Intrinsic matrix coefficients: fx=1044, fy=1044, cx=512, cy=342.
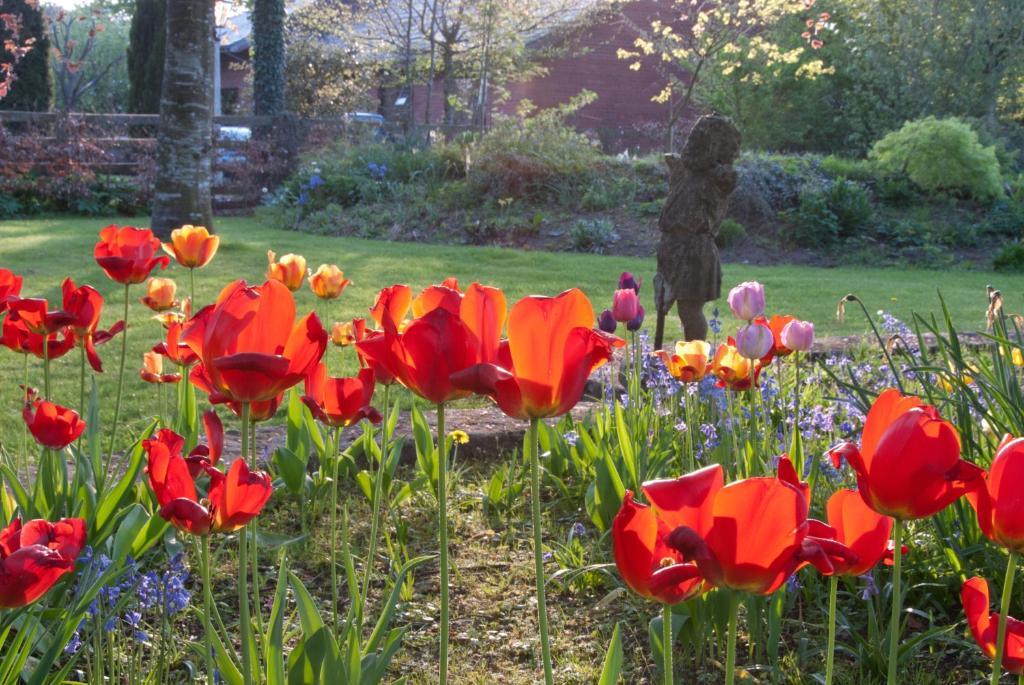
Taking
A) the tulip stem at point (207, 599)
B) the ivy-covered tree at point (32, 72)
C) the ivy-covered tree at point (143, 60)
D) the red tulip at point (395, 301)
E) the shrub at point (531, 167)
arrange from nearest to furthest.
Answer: the tulip stem at point (207, 599) → the red tulip at point (395, 301) → the shrub at point (531, 167) → the ivy-covered tree at point (32, 72) → the ivy-covered tree at point (143, 60)

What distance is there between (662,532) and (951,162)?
14.2 metres

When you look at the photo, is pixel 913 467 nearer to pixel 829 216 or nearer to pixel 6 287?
pixel 6 287

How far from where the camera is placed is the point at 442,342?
3.77 feet

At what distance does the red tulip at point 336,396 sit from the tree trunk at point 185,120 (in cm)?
848

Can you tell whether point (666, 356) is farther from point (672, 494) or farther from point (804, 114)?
point (804, 114)

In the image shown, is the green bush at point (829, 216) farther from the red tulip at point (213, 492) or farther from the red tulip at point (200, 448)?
the red tulip at point (213, 492)

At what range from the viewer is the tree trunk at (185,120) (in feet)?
31.4

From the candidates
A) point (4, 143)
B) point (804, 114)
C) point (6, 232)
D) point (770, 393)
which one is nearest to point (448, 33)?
point (804, 114)

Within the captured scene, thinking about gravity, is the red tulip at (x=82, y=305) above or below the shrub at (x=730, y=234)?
above

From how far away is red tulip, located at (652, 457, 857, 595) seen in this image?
2.96 ft

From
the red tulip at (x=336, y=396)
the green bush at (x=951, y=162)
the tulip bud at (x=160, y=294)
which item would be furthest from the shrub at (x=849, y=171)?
the red tulip at (x=336, y=396)

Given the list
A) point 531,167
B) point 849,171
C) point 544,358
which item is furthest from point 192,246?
point 849,171

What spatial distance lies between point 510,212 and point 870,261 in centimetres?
436

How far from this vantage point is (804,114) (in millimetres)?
23766
